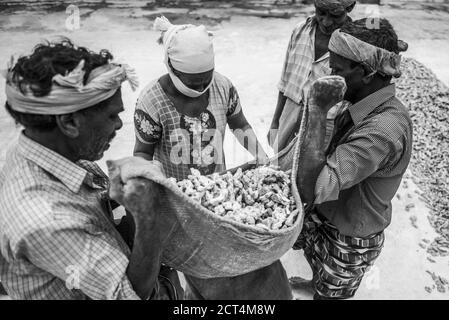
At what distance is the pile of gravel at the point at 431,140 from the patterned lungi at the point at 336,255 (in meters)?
1.47

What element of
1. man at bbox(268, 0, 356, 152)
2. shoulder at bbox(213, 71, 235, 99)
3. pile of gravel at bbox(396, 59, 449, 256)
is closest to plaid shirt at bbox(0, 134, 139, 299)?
shoulder at bbox(213, 71, 235, 99)

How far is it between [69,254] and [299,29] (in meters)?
2.49

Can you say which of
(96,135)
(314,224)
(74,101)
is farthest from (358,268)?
(74,101)

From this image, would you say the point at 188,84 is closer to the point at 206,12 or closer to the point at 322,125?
the point at 322,125

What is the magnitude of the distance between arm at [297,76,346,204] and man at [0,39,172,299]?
749 mm

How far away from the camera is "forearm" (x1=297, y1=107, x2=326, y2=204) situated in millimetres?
1728

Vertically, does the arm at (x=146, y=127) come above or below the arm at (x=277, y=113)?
above

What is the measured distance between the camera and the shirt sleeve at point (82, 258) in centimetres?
127

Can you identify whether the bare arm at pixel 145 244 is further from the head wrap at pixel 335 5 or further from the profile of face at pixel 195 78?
the head wrap at pixel 335 5

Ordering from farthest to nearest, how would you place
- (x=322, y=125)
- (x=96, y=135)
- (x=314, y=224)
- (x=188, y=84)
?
(x=314, y=224) → (x=188, y=84) → (x=322, y=125) → (x=96, y=135)

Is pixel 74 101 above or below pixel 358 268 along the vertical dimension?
above

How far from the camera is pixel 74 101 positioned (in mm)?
1379

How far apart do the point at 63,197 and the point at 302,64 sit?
2.21 metres

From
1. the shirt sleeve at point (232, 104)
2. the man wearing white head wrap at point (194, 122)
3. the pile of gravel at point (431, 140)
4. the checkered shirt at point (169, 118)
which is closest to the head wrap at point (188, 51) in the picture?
the man wearing white head wrap at point (194, 122)
